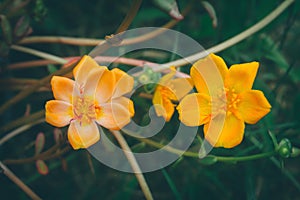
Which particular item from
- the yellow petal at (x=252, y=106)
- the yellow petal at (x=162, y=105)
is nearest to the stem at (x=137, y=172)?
the yellow petal at (x=162, y=105)

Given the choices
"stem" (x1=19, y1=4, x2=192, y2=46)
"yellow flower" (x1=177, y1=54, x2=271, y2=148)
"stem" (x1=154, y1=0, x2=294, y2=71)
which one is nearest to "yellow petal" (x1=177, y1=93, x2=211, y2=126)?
"yellow flower" (x1=177, y1=54, x2=271, y2=148)

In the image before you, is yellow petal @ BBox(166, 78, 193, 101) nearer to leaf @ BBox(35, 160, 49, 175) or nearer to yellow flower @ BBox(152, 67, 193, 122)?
yellow flower @ BBox(152, 67, 193, 122)

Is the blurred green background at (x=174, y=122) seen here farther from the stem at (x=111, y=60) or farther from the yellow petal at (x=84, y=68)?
the yellow petal at (x=84, y=68)

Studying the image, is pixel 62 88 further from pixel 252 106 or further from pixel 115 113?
pixel 252 106

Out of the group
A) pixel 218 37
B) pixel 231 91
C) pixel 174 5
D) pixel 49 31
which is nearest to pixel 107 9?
pixel 49 31

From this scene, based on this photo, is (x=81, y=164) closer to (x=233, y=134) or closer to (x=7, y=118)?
(x=7, y=118)

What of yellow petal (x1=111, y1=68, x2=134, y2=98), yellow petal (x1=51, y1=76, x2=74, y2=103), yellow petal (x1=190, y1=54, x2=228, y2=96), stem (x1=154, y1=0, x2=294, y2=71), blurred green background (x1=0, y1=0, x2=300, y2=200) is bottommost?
blurred green background (x1=0, y1=0, x2=300, y2=200)
